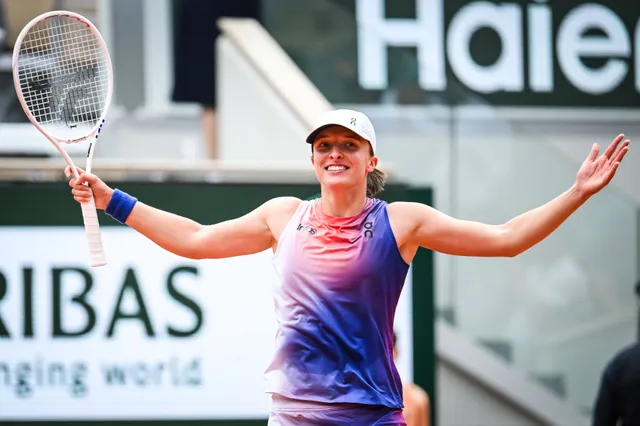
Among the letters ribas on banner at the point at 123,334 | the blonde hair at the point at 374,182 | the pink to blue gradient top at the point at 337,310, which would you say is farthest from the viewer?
the letters ribas on banner at the point at 123,334

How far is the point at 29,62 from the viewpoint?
5297 mm

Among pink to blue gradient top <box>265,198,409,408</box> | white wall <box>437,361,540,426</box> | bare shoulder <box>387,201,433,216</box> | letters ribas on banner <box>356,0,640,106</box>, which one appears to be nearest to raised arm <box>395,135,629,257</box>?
bare shoulder <box>387,201,433,216</box>

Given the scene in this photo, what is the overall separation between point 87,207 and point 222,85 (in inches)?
167

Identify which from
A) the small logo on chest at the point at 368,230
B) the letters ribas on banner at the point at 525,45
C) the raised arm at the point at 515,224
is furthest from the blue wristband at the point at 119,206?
the letters ribas on banner at the point at 525,45

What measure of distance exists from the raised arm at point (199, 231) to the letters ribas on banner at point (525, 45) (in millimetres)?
A: 7864

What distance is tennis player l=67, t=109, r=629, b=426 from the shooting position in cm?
379

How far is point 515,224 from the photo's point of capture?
3916 mm

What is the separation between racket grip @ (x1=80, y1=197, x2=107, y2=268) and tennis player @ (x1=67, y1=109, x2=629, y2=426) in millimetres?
46

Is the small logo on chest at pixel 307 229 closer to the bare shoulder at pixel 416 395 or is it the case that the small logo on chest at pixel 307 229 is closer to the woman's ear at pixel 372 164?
the woman's ear at pixel 372 164

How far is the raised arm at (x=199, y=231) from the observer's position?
4.04 m

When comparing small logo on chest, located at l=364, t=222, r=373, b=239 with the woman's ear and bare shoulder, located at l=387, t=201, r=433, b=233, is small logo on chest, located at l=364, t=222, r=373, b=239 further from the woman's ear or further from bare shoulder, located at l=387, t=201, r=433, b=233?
the woman's ear

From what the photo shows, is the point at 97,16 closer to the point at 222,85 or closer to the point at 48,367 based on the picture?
the point at 222,85

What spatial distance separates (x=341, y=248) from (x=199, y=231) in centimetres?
56

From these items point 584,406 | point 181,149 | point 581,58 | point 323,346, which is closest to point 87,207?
point 323,346
